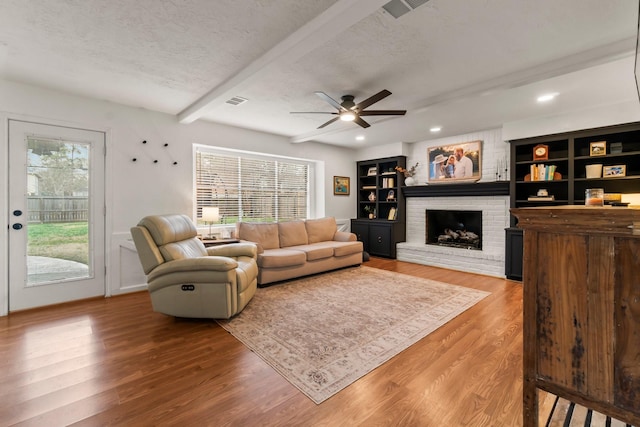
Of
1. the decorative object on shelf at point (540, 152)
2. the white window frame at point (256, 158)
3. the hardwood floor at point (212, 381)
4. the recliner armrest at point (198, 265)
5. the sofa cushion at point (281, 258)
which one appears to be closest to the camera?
the hardwood floor at point (212, 381)

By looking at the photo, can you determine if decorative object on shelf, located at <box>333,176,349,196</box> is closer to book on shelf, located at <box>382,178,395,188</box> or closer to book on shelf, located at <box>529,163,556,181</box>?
book on shelf, located at <box>382,178,395,188</box>

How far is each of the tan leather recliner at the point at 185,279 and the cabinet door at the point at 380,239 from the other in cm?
369

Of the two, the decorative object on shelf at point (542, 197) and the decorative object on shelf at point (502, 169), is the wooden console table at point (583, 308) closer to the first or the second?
the decorative object on shelf at point (542, 197)

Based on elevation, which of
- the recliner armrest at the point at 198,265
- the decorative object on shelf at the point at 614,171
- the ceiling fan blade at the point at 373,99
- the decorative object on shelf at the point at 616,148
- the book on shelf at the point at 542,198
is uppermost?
the ceiling fan blade at the point at 373,99

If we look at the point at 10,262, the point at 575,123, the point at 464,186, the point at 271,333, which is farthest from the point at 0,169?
the point at 575,123

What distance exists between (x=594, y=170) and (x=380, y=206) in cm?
368

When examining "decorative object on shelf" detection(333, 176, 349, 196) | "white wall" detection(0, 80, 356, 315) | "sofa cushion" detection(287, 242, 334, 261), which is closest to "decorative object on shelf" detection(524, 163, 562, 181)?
"sofa cushion" detection(287, 242, 334, 261)

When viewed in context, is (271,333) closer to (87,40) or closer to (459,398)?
(459,398)

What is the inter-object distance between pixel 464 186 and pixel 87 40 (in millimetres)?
5275

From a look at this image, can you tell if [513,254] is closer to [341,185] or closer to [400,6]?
[341,185]

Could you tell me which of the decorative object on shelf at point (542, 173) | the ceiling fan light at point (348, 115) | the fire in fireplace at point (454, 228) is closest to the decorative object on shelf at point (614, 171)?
the decorative object on shelf at point (542, 173)

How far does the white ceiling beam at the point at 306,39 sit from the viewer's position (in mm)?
1778

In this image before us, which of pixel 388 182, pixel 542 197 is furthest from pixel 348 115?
pixel 388 182

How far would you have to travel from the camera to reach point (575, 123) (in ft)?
12.7
